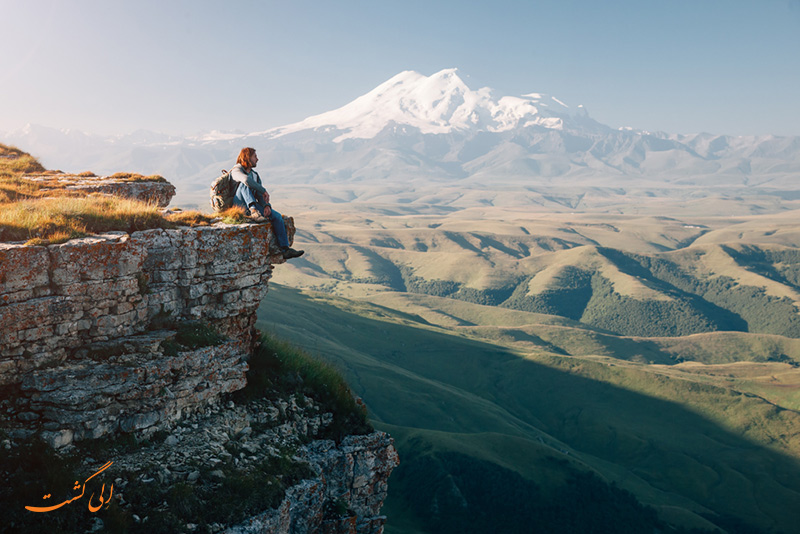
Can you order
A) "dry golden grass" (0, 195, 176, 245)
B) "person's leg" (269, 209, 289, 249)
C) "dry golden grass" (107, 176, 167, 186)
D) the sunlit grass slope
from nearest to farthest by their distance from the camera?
"dry golden grass" (0, 195, 176, 245), "person's leg" (269, 209, 289, 249), "dry golden grass" (107, 176, 167, 186), the sunlit grass slope

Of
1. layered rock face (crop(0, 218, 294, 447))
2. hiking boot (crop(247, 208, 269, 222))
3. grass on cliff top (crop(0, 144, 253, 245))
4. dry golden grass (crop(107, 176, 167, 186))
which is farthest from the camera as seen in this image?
dry golden grass (crop(107, 176, 167, 186))

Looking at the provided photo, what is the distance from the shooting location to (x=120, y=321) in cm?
1393

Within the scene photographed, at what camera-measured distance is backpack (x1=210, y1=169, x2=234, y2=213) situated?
18578mm

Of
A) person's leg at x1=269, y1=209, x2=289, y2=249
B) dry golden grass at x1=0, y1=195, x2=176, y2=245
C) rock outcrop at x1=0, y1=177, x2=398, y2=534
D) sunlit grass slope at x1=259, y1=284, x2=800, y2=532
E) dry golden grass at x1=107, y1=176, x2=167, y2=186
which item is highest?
dry golden grass at x1=107, y1=176, x2=167, y2=186

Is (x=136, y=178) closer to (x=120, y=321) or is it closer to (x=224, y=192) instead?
(x=224, y=192)

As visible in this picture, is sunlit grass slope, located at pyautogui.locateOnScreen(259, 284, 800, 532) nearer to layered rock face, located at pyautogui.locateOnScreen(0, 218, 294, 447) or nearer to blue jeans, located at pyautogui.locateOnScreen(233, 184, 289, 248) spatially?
blue jeans, located at pyautogui.locateOnScreen(233, 184, 289, 248)

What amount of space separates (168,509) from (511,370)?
557ft

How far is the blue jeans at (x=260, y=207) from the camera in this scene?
17859 mm

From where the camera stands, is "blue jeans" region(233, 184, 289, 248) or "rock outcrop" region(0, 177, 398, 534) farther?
"blue jeans" region(233, 184, 289, 248)

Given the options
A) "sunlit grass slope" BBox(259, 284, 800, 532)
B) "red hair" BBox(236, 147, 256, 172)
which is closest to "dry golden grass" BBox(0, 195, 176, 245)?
"red hair" BBox(236, 147, 256, 172)

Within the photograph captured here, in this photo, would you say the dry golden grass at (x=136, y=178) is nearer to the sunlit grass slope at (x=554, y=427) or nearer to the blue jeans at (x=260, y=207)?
the blue jeans at (x=260, y=207)

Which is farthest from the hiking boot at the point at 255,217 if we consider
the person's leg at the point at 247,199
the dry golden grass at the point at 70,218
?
the dry golden grass at the point at 70,218

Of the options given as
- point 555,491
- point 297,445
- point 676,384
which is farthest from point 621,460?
point 297,445

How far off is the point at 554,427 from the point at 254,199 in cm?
14683
